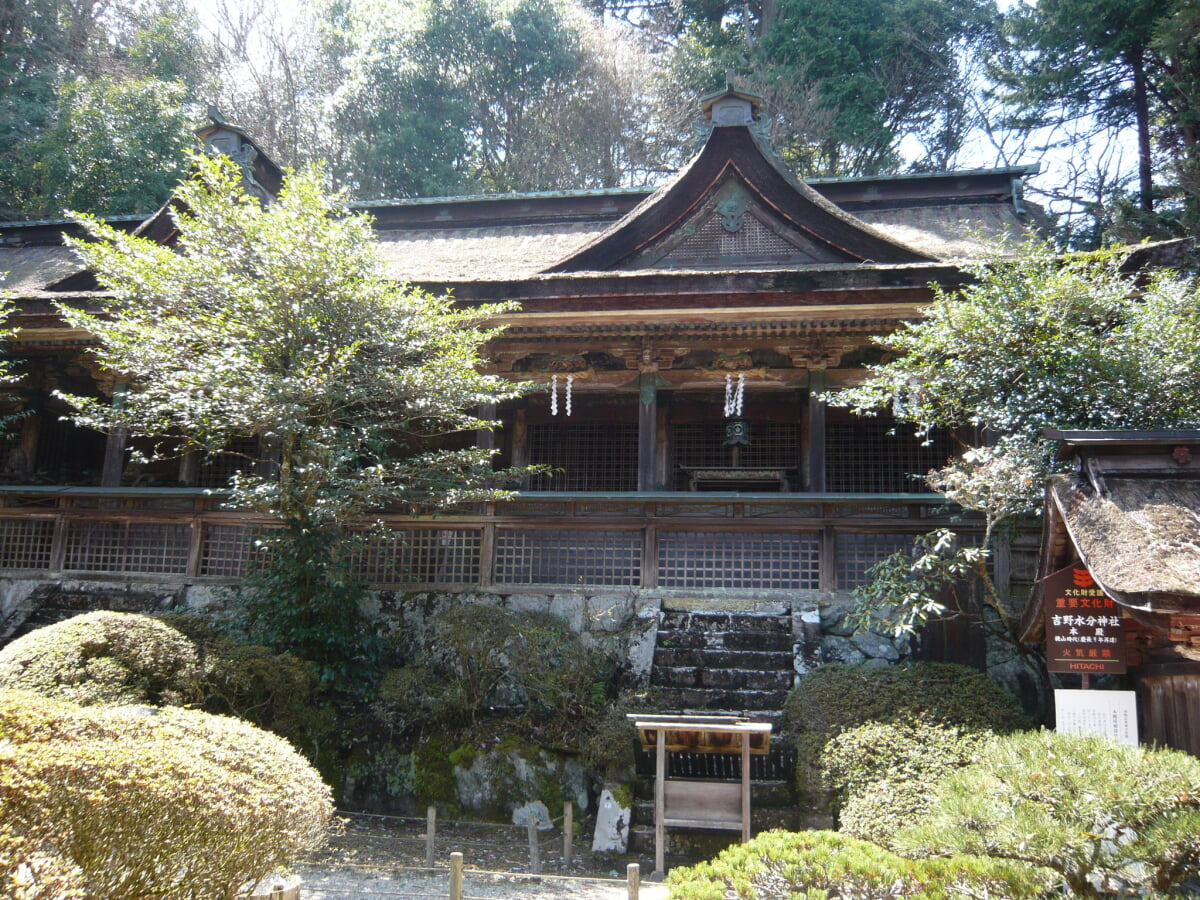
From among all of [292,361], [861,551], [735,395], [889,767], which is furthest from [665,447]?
[889,767]

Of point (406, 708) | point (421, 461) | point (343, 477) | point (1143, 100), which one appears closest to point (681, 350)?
point (421, 461)

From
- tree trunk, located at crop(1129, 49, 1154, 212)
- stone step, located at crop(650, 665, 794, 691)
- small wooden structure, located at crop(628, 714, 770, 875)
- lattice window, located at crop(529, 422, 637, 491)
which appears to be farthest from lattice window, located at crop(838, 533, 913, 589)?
tree trunk, located at crop(1129, 49, 1154, 212)

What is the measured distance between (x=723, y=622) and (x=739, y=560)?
85cm

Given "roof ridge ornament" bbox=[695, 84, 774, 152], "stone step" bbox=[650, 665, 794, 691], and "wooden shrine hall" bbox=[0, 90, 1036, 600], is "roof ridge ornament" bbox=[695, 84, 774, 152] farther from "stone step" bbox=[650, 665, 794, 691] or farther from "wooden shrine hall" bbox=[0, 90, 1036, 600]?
"stone step" bbox=[650, 665, 794, 691]

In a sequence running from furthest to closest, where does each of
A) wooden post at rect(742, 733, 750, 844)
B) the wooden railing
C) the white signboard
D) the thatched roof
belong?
the wooden railing, wooden post at rect(742, 733, 750, 844), the white signboard, the thatched roof

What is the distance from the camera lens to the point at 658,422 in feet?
49.7

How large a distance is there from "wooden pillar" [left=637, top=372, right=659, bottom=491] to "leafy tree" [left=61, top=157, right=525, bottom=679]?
103 inches

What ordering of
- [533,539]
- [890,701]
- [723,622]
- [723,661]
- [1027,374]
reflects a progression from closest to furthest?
[890,701] < [1027,374] < [723,661] < [723,622] < [533,539]

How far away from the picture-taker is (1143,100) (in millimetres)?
21969

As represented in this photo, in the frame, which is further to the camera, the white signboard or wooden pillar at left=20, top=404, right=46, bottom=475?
wooden pillar at left=20, top=404, right=46, bottom=475

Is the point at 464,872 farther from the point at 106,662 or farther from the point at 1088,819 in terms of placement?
the point at 1088,819

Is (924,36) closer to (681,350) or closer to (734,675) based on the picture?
(681,350)

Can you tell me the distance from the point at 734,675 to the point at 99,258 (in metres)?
8.11

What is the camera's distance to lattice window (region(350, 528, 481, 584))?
12094 millimetres
